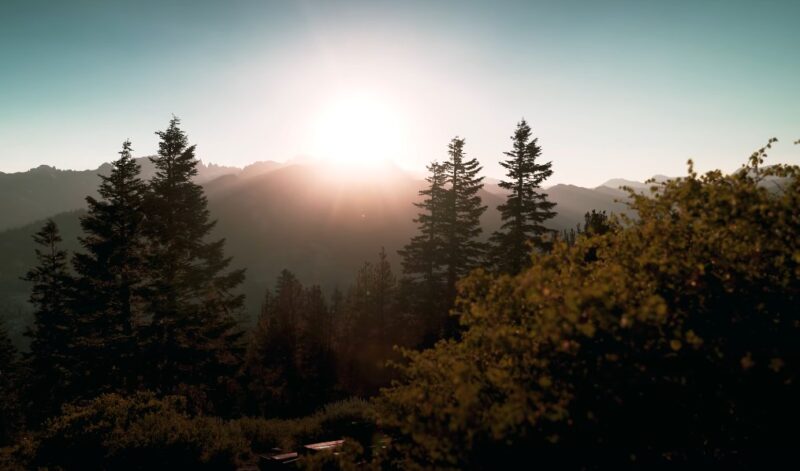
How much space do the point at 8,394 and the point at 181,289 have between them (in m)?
36.3

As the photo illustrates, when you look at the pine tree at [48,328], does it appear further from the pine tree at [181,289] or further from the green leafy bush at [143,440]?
the green leafy bush at [143,440]

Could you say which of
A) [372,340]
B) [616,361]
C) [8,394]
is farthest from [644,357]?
[8,394]

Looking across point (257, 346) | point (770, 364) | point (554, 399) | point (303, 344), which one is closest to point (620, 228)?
point (770, 364)

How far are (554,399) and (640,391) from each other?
1.05m

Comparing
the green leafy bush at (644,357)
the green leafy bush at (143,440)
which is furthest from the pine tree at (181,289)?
the green leafy bush at (644,357)

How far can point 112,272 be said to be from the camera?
25.1 meters

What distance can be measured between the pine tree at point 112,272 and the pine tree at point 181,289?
0.95 m

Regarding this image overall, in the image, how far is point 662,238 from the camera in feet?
21.4

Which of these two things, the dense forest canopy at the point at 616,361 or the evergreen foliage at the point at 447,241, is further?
the evergreen foliage at the point at 447,241

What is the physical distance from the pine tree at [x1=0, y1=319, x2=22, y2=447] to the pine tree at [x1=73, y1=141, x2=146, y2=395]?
63.0ft

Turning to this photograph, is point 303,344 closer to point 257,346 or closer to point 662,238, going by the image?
point 257,346

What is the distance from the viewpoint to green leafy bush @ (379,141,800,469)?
5.22 metres

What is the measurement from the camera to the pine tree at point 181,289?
24378mm

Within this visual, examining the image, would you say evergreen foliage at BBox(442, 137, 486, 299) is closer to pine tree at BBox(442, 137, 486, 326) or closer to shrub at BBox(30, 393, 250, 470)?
pine tree at BBox(442, 137, 486, 326)
